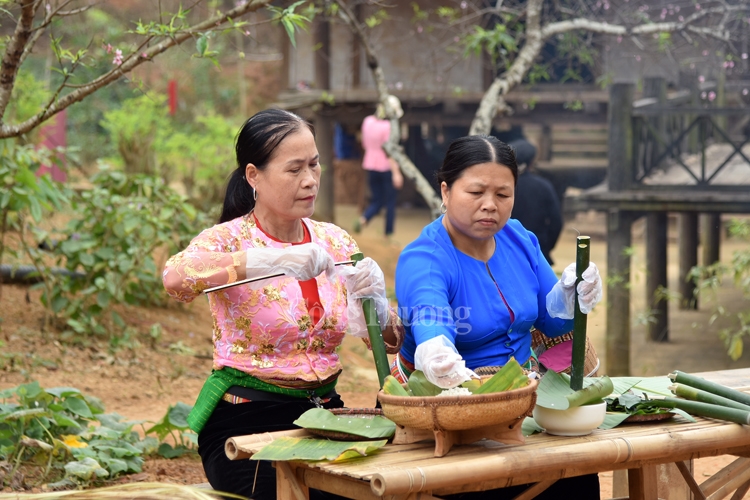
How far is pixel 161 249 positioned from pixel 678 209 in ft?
15.4

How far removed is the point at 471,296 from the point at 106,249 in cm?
426

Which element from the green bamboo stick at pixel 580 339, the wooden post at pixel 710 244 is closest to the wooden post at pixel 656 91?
the wooden post at pixel 710 244

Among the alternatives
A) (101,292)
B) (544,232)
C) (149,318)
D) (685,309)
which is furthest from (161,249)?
(685,309)

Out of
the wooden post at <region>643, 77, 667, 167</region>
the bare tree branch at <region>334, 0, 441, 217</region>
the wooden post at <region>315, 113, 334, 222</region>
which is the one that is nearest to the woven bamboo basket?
the bare tree branch at <region>334, 0, 441, 217</region>

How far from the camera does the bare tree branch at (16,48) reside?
10.4ft

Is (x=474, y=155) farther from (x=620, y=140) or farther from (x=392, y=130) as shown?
(x=620, y=140)

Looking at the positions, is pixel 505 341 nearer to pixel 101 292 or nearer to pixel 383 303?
pixel 383 303

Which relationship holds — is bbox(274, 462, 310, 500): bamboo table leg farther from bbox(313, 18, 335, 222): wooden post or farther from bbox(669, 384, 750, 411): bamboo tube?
bbox(313, 18, 335, 222): wooden post

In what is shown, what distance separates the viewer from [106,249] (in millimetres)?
6293

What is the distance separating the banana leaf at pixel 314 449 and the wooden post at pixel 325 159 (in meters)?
9.14

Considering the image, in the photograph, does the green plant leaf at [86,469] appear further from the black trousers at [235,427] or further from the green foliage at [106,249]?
the green foliage at [106,249]

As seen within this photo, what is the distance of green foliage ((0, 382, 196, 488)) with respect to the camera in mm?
3515

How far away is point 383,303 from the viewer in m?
2.56

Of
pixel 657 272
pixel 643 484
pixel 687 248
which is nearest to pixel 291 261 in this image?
pixel 643 484
